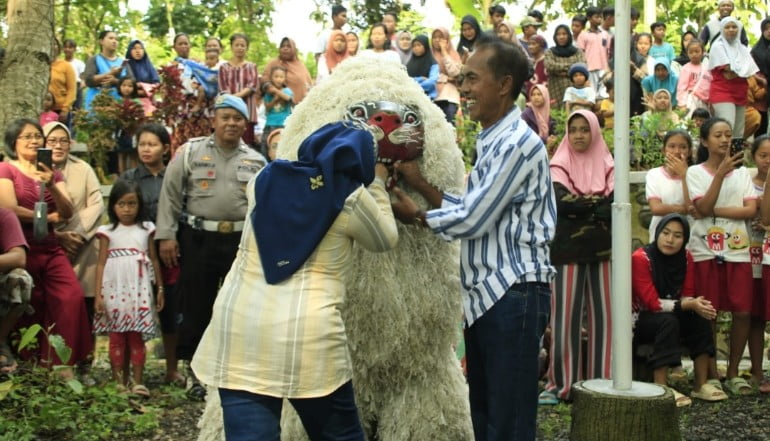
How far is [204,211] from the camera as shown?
6.03 m

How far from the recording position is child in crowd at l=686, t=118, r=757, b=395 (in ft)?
20.6

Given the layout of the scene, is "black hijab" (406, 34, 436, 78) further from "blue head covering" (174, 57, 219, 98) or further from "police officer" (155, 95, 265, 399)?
"police officer" (155, 95, 265, 399)

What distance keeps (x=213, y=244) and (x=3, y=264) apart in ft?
4.12

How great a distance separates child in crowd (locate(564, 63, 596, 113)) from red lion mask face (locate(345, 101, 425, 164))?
20.2 ft

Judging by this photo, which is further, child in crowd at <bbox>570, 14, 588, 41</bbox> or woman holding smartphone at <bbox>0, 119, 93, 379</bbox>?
child in crowd at <bbox>570, 14, 588, 41</bbox>

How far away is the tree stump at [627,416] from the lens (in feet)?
13.8

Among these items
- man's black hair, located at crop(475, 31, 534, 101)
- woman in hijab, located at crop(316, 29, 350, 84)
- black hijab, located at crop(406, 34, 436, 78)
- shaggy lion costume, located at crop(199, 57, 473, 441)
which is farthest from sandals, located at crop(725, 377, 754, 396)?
woman in hijab, located at crop(316, 29, 350, 84)

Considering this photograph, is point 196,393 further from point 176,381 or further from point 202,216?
point 202,216

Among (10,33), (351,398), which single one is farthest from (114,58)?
(351,398)

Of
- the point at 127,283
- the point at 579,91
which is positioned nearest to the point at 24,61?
the point at 127,283

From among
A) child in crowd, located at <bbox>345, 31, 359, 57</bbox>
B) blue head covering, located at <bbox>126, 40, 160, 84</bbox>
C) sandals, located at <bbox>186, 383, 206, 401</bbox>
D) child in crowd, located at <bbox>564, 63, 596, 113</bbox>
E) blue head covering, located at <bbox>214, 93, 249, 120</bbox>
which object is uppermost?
child in crowd, located at <bbox>345, 31, 359, 57</bbox>

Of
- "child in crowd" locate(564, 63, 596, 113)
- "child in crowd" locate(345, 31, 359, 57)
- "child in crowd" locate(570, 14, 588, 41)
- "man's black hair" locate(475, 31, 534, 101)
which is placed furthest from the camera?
"child in crowd" locate(570, 14, 588, 41)

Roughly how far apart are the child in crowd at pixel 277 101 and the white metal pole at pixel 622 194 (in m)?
6.53

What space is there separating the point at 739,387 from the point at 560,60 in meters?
5.52
